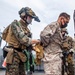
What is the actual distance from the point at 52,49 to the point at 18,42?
58 cm

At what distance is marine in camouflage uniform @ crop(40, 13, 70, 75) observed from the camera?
595 centimetres

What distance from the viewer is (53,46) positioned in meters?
6.00

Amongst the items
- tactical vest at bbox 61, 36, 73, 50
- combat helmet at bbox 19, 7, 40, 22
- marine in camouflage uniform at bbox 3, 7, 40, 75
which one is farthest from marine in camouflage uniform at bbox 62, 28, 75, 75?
marine in camouflage uniform at bbox 3, 7, 40, 75

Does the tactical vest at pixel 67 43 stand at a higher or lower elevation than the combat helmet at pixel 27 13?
lower

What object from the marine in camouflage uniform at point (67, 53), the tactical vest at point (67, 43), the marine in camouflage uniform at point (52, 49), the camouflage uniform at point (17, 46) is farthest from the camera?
the marine in camouflage uniform at point (67, 53)

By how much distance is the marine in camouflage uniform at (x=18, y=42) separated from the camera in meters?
5.75

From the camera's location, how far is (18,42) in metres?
5.83

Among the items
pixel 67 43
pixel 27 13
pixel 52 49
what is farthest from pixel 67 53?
pixel 27 13

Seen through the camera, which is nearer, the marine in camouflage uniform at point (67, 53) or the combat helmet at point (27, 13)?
the combat helmet at point (27, 13)

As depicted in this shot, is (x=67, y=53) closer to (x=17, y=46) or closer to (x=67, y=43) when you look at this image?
(x=67, y=43)

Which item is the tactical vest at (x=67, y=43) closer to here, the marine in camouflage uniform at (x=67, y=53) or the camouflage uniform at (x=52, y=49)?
the marine in camouflage uniform at (x=67, y=53)

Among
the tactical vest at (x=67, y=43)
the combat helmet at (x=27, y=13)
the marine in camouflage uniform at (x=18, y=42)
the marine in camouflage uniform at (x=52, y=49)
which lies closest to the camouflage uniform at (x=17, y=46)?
the marine in camouflage uniform at (x=18, y=42)

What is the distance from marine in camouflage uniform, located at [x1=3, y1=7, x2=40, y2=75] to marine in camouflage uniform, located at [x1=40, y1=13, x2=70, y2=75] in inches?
9.0

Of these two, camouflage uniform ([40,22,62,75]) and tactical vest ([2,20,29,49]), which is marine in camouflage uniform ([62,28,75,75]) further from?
tactical vest ([2,20,29,49])
